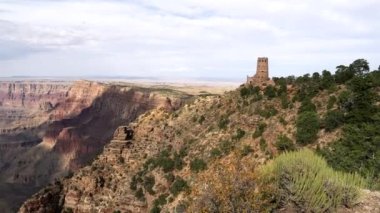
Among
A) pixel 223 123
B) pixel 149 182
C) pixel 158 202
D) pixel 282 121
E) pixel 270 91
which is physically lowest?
pixel 158 202

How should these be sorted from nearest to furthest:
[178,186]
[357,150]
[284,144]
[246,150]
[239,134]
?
[357,150], [284,144], [246,150], [178,186], [239,134]

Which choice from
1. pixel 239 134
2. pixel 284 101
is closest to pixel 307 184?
→ pixel 239 134

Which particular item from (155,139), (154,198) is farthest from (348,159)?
(155,139)

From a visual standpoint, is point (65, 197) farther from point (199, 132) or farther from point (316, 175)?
point (316, 175)

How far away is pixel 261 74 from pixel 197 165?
2263 centimetres

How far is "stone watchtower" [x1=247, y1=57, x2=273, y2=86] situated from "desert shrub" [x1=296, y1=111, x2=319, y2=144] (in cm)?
2056

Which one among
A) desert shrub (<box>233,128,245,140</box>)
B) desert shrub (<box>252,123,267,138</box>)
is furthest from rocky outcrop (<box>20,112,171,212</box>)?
desert shrub (<box>252,123,267,138</box>)

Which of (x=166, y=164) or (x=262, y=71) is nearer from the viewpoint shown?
(x=166, y=164)

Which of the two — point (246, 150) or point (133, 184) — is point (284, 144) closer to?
point (246, 150)

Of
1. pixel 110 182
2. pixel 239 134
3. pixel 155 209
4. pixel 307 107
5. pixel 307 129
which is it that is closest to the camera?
pixel 307 129

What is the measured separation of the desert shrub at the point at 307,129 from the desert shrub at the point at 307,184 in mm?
28482

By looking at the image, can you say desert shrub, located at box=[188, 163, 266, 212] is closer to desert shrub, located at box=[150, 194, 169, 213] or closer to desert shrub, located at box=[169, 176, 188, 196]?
desert shrub, located at box=[169, 176, 188, 196]

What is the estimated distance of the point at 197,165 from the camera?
63875 mm

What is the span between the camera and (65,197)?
259ft
